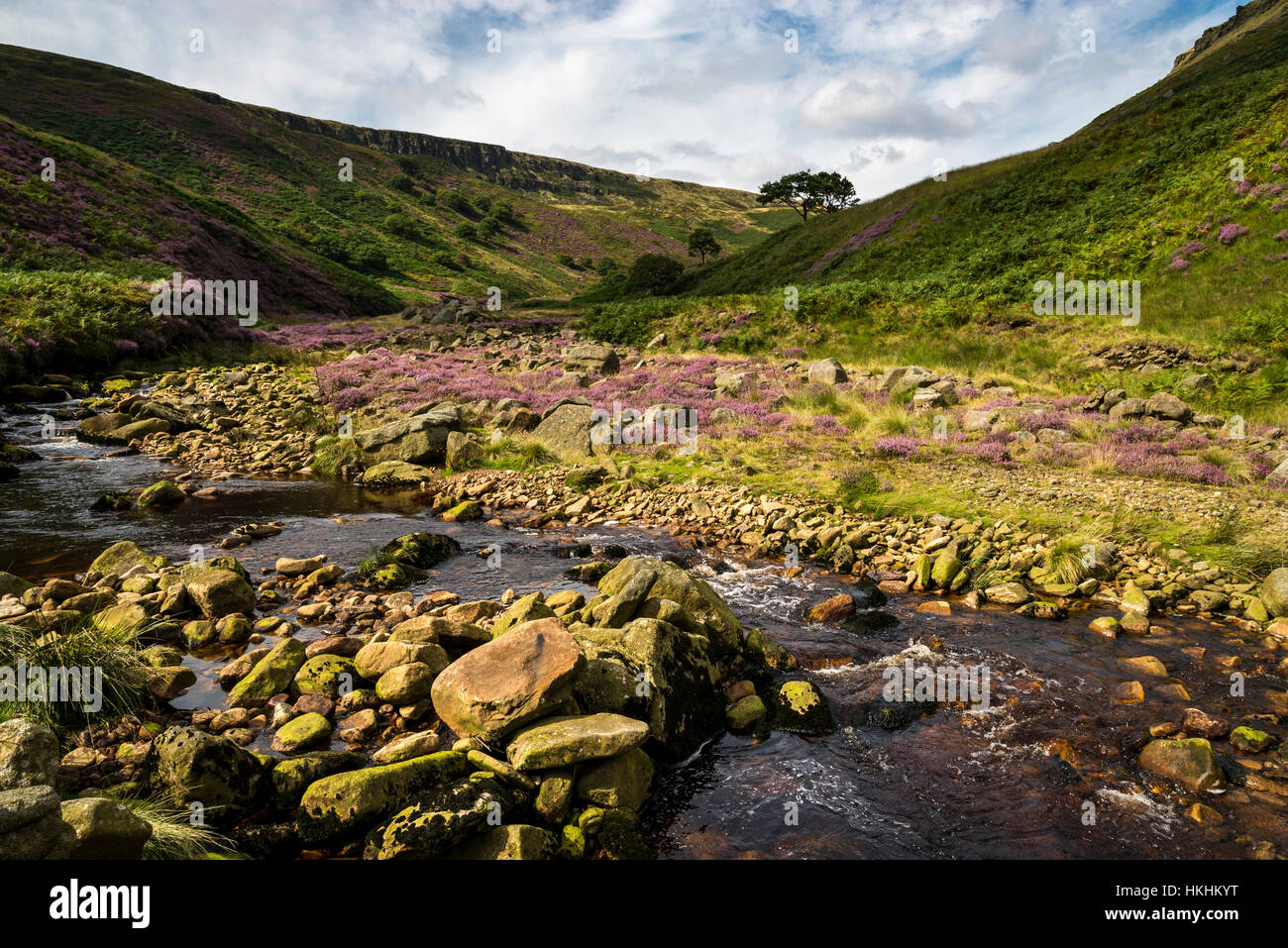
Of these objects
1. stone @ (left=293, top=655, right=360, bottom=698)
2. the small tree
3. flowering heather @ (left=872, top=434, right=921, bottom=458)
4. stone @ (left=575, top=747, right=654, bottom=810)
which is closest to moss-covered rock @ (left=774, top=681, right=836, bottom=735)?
stone @ (left=575, top=747, right=654, bottom=810)

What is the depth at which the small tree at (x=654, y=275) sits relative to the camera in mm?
69838

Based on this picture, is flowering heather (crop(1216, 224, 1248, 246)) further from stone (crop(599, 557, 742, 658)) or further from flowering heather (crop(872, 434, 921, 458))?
stone (crop(599, 557, 742, 658))

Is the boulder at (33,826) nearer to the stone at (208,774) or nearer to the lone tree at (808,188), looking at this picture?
the stone at (208,774)

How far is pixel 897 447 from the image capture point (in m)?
14.7

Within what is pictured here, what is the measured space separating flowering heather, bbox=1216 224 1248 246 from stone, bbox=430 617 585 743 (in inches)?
1339

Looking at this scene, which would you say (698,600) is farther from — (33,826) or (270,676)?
(33,826)

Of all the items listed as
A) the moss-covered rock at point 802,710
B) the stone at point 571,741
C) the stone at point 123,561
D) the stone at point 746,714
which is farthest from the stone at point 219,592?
the moss-covered rock at point 802,710

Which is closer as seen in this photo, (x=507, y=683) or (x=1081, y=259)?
(x=507, y=683)

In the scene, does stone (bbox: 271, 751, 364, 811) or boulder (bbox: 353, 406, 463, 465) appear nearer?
stone (bbox: 271, 751, 364, 811)

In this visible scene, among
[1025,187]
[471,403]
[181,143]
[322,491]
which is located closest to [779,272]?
[1025,187]

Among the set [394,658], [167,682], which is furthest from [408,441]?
[394,658]

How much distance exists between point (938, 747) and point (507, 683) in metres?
4.24

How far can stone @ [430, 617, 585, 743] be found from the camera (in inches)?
205
